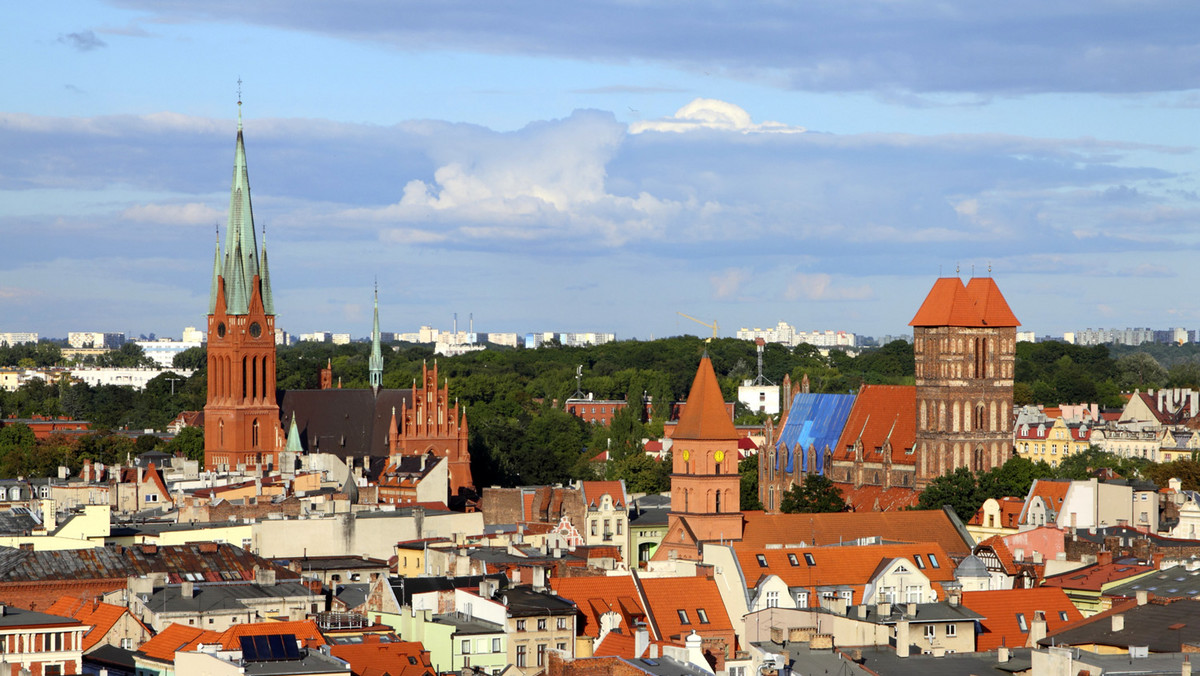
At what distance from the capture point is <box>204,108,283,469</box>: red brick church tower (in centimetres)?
15138

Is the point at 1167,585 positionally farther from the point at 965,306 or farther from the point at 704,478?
the point at 965,306

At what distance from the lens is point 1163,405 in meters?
192

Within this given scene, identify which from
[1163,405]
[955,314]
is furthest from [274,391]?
[1163,405]

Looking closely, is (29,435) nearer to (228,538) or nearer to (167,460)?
(167,460)

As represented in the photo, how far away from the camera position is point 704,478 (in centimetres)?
9956

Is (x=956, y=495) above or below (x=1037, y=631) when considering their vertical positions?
above

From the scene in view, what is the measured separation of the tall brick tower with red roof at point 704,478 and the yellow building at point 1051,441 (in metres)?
69.6

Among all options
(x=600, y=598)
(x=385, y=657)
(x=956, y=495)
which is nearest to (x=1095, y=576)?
(x=600, y=598)

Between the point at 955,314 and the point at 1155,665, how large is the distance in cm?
7270

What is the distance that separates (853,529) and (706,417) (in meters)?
8.76

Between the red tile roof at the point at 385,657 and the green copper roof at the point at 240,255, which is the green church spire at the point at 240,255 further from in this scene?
the red tile roof at the point at 385,657

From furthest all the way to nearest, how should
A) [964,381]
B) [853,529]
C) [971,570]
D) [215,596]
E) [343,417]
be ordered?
[343,417], [964,381], [853,529], [971,570], [215,596]

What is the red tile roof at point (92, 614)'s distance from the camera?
6731cm

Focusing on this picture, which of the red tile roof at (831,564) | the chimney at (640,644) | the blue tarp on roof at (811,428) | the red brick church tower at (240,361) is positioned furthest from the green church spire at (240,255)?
the chimney at (640,644)
